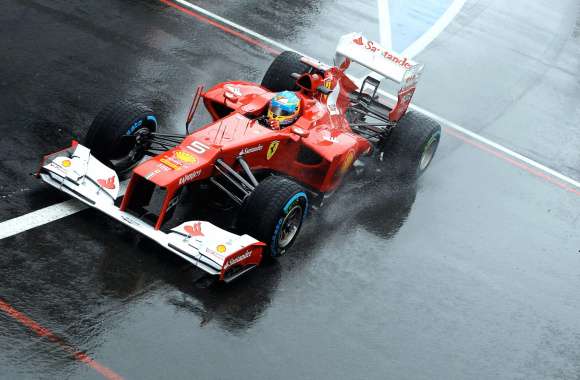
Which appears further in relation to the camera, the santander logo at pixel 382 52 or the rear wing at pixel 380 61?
the santander logo at pixel 382 52

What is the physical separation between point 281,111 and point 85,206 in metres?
3.03

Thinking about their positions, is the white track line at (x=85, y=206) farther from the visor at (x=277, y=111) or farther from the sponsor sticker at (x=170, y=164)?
the visor at (x=277, y=111)

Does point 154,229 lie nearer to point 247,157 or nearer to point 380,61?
point 247,157

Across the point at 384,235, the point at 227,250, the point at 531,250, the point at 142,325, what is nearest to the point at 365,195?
the point at 384,235

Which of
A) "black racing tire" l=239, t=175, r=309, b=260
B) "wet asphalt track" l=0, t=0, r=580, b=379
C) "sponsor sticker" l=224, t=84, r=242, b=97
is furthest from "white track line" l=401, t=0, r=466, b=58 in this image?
"black racing tire" l=239, t=175, r=309, b=260

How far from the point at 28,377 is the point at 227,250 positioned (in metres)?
2.65

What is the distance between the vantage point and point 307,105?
525 inches

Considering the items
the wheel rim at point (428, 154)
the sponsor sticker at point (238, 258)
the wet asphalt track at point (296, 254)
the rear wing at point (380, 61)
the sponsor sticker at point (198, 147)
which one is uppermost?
the rear wing at point (380, 61)

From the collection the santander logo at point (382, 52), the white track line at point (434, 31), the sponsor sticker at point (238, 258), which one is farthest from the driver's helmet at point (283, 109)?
the white track line at point (434, 31)

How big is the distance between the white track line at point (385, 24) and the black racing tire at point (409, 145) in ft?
18.4

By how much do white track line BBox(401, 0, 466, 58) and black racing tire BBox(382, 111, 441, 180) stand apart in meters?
5.49

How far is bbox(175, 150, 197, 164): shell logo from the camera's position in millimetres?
11220

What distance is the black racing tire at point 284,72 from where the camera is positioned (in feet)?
48.4

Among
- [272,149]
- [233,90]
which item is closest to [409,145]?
[272,149]
